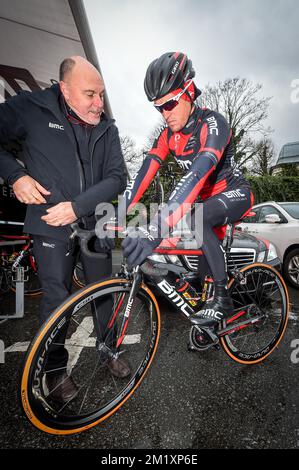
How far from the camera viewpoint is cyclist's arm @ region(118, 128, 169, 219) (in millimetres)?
2135

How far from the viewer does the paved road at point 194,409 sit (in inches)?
61.0

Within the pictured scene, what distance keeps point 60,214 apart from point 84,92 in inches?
36.1

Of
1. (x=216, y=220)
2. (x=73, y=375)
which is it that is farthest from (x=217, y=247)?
(x=73, y=375)

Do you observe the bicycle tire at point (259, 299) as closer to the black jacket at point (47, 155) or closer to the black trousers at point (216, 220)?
the black trousers at point (216, 220)

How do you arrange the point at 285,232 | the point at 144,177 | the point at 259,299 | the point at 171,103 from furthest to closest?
the point at 285,232 < the point at 259,299 < the point at 144,177 < the point at 171,103

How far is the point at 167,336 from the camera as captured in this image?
9.65 feet

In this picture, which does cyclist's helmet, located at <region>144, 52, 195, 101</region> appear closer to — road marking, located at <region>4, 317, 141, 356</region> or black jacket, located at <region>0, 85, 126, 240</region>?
black jacket, located at <region>0, 85, 126, 240</region>

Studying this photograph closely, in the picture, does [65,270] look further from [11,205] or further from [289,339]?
[11,205]

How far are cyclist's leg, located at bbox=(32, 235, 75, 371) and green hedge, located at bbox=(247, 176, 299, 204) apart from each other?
15.8 meters

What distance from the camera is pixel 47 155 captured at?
1.78 m

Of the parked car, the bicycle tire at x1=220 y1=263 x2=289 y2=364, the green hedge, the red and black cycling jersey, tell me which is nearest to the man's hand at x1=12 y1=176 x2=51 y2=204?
the red and black cycling jersey

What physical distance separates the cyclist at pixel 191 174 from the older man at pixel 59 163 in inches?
14.6

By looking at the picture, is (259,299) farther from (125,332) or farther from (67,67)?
(67,67)
